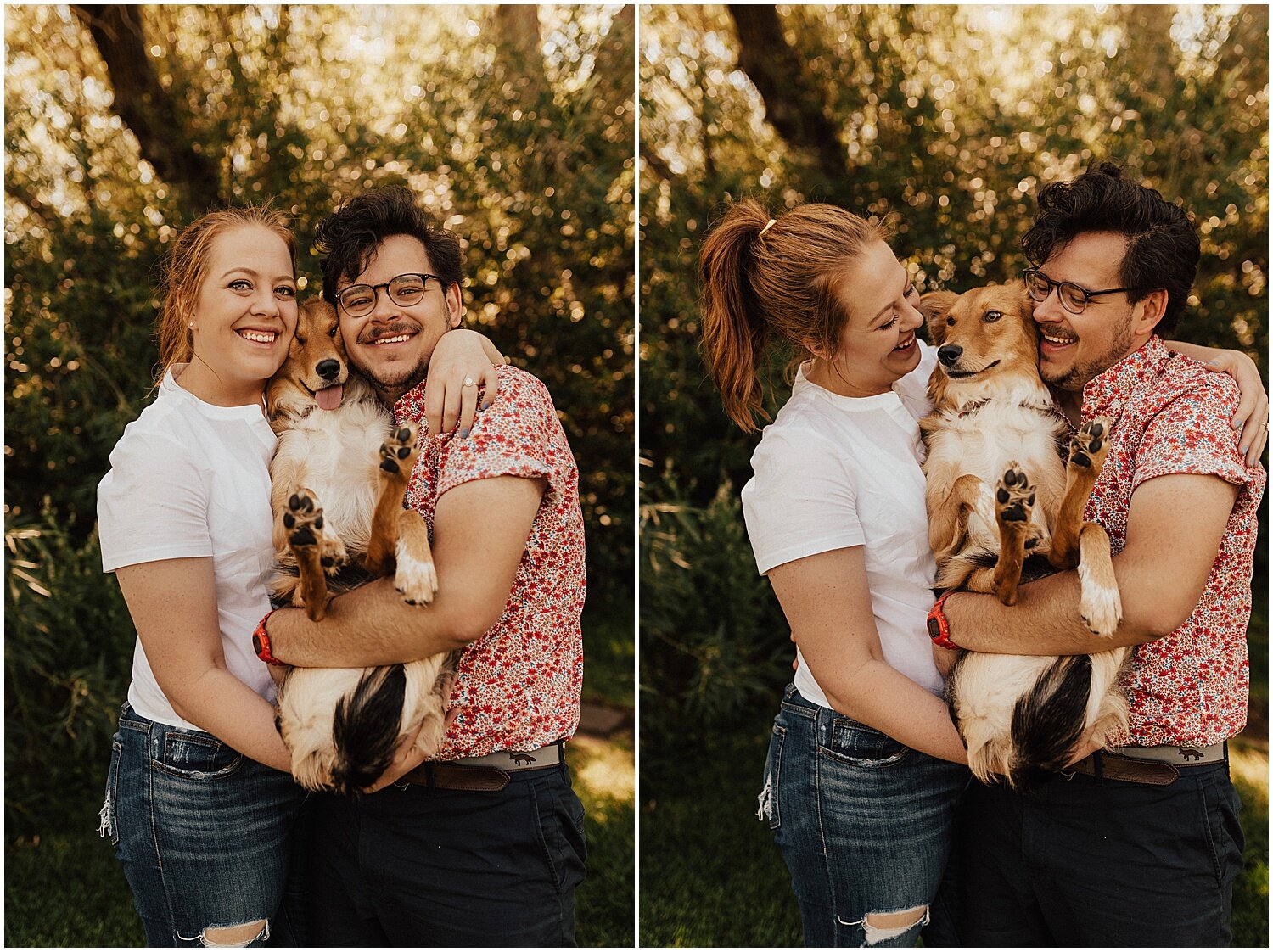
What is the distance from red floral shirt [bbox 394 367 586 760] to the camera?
6.41 feet

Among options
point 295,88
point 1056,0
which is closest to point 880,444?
point 1056,0

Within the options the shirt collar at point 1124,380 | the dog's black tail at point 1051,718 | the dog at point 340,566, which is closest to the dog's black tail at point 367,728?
the dog at point 340,566

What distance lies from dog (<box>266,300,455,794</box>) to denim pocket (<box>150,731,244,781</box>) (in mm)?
205

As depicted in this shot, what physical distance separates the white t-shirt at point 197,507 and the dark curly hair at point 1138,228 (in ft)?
6.23

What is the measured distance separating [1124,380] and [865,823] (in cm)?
111

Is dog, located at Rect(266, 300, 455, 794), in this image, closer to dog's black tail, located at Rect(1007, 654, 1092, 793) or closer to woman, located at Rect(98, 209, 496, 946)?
woman, located at Rect(98, 209, 496, 946)

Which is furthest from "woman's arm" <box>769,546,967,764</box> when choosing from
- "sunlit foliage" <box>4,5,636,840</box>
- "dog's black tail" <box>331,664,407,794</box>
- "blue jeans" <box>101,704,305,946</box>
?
"sunlit foliage" <box>4,5,636,840</box>

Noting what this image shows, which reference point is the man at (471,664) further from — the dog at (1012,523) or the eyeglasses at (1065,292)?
the eyeglasses at (1065,292)

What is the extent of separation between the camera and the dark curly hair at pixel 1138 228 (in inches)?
79.7

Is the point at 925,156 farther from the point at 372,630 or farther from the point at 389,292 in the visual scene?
the point at 372,630

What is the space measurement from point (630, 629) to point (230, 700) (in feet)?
8.69

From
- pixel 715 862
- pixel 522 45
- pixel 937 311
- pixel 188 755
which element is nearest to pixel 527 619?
pixel 188 755

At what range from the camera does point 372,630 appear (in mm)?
1883

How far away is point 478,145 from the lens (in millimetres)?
4016
